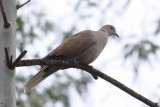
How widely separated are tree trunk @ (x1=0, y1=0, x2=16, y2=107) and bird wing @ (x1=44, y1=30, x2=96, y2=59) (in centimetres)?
126

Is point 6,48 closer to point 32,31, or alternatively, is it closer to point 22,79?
point 22,79

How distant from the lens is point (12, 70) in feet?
4.99

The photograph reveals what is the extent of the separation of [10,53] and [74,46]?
1.64m

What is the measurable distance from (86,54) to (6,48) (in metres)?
1.71

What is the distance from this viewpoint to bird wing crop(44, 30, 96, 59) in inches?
116

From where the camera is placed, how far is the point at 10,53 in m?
1.54

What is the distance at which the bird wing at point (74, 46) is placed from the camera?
9.64 ft

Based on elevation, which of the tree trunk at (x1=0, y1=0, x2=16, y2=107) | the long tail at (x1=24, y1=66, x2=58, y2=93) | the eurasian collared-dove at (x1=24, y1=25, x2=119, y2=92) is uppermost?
the tree trunk at (x1=0, y1=0, x2=16, y2=107)

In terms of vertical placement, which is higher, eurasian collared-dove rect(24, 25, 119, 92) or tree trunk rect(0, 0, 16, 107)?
tree trunk rect(0, 0, 16, 107)

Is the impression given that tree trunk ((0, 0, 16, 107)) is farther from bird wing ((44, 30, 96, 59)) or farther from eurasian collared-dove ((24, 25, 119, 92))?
bird wing ((44, 30, 96, 59))

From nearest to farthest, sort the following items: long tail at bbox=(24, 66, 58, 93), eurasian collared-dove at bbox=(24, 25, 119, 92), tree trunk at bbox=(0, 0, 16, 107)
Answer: tree trunk at bbox=(0, 0, 16, 107), long tail at bbox=(24, 66, 58, 93), eurasian collared-dove at bbox=(24, 25, 119, 92)

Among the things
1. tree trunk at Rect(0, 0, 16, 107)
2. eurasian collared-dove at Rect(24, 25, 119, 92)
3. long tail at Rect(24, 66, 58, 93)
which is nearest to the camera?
tree trunk at Rect(0, 0, 16, 107)

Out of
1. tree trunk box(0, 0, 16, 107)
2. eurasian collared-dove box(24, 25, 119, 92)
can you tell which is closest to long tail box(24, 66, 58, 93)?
eurasian collared-dove box(24, 25, 119, 92)

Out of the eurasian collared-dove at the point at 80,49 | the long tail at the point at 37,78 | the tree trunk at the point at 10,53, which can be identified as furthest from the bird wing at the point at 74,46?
the tree trunk at the point at 10,53
